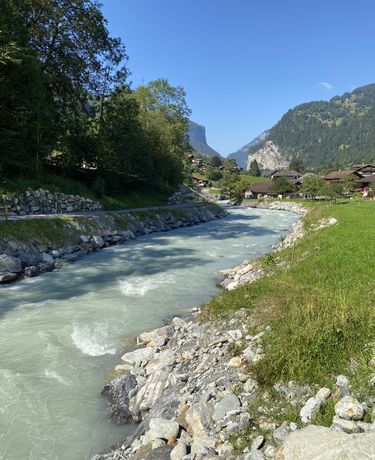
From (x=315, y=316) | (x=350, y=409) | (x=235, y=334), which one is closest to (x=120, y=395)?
(x=235, y=334)

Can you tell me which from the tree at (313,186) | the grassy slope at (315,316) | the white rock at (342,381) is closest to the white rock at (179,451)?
the grassy slope at (315,316)

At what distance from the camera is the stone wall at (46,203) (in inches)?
1204

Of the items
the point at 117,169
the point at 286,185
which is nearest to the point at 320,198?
the point at 286,185

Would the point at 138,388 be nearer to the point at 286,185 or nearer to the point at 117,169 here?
the point at 117,169

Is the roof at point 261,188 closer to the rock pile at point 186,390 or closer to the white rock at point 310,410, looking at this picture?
the rock pile at point 186,390

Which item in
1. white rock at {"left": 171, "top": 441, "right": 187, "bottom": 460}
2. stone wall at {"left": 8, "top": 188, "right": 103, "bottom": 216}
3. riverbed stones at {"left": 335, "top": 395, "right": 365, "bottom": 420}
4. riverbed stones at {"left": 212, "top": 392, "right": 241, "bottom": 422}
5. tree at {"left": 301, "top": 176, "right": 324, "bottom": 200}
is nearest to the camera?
riverbed stones at {"left": 335, "top": 395, "right": 365, "bottom": 420}

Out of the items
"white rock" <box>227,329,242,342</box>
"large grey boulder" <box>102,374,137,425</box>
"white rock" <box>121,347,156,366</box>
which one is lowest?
"large grey boulder" <box>102,374,137,425</box>

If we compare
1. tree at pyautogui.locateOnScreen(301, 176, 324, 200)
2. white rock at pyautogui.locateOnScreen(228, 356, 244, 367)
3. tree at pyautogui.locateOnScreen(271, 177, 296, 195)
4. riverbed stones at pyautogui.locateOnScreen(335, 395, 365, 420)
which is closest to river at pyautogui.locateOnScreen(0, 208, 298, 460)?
white rock at pyautogui.locateOnScreen(228, 356, 244, 367)

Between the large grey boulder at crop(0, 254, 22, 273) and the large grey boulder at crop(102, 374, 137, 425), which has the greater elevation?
the large grey boulder at crop(0, 254, 22, 273)

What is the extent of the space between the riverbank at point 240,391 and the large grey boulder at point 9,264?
12.7 metres

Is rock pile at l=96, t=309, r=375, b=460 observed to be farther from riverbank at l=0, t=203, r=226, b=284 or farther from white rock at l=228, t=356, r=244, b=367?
riverbank at l=0, t=203, r=226, b=284

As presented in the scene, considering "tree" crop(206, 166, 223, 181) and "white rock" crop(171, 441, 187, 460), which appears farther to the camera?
"tree" crop(206, 166, 223, 181)

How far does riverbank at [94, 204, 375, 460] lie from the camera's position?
6004 mm

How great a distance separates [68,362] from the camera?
11023mm
